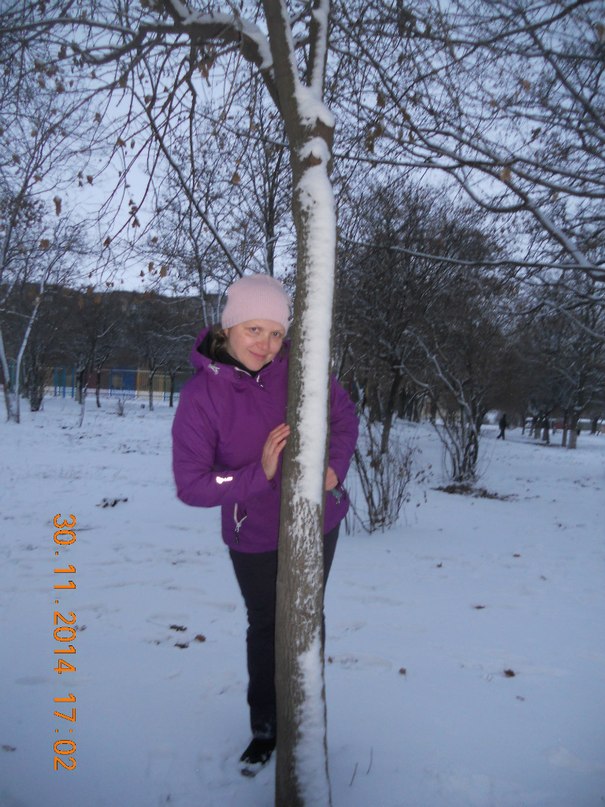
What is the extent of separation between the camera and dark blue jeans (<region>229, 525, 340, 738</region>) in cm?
206

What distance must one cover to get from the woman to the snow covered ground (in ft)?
1.37

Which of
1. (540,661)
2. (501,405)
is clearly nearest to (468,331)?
(540,661)

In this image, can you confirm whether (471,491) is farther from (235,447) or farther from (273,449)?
(273,449)

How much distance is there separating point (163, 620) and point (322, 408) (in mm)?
2270

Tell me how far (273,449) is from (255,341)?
1.39 feet

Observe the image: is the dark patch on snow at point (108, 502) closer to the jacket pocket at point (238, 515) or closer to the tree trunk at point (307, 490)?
the jacket pocket at point (238, 515)

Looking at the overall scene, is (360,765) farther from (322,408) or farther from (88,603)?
(88,603)

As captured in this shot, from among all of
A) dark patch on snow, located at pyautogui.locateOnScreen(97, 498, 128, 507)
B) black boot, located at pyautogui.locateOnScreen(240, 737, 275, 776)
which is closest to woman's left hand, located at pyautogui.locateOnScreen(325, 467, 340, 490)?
black boot, located at pyautogui.locateOnScreen(240, 737, 275, 776)

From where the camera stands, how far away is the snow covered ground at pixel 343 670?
205cm

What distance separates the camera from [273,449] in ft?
5.90

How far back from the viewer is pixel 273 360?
2092mm
